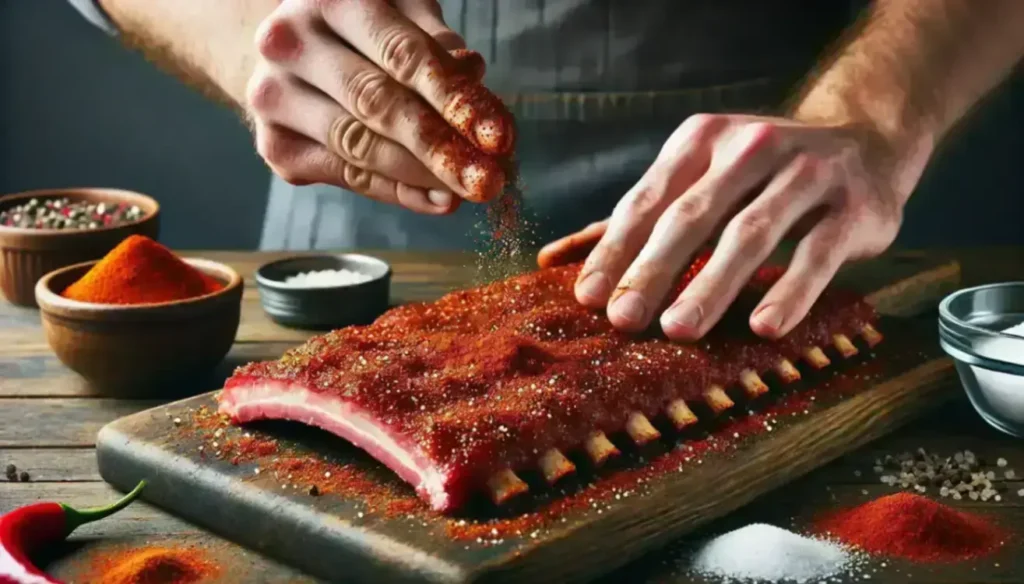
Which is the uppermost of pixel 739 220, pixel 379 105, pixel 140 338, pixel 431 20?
pixel 431 20

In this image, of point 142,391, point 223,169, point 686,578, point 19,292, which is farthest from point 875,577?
point 223,169

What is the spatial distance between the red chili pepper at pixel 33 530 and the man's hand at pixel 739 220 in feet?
2.71

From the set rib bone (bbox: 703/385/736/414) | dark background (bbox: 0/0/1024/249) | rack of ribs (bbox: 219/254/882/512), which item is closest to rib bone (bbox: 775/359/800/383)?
rack of ribs (bbox: 219/254/882/512)

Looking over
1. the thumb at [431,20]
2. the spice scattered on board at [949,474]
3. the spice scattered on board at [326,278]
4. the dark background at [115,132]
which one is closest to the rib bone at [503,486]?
the spice scattered on board at [949,474]

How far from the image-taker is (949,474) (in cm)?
176

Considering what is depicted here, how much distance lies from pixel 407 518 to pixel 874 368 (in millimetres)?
928

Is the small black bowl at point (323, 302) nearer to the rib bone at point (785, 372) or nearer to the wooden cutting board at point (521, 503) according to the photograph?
the wooden cutting board at point (521, 503)

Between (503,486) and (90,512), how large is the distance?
57 cm

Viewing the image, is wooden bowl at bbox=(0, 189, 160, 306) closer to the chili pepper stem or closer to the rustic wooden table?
the rustic wooden table

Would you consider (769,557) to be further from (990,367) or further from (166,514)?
(166,514)

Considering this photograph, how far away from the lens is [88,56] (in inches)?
180

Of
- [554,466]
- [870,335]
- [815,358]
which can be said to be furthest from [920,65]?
[554,466]

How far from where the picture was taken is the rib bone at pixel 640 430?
66.1 inches

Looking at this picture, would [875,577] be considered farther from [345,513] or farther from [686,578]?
[345,513]
